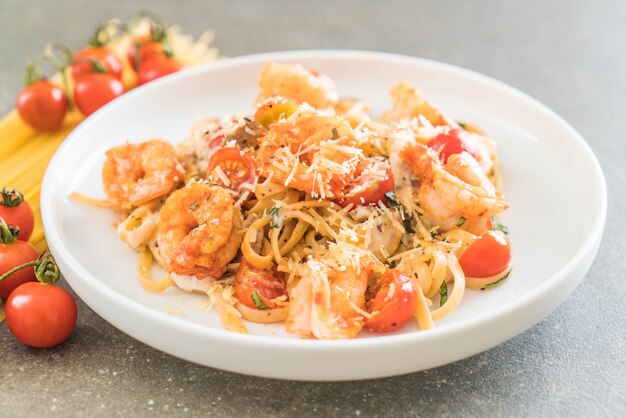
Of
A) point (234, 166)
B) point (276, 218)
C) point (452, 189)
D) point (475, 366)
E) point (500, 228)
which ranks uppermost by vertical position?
point (234, 166)

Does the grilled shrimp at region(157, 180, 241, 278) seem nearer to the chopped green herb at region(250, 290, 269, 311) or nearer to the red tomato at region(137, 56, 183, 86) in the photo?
the chopped green herb at region(250, 290, 269, 311)

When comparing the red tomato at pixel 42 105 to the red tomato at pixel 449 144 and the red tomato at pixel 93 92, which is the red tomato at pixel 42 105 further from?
the red tomato at pixel 449 144

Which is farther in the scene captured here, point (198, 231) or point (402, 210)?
point (402, 210)

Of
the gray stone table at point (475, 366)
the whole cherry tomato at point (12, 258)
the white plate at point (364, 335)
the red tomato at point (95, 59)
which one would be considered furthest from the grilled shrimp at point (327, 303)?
the red tomato at point (95, 59)

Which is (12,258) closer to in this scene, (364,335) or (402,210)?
(364,335)

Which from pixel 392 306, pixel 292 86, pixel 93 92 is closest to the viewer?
pixel 392 306

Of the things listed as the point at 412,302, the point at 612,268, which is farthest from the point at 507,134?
the point at 412,302

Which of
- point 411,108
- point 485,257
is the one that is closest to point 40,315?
point 485,257
